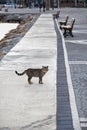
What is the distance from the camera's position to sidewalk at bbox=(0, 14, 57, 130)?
799 cm

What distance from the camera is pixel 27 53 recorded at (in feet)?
54.6

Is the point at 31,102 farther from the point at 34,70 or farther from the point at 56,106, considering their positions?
the point at 34,70

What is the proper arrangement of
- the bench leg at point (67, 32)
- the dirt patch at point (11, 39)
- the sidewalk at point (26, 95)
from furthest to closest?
the bench leg at point (67, 32), the dirt patch at point (11, 39), the sidewalk at point (26, 95)

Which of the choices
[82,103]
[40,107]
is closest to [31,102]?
[40,107]

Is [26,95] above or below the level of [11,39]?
above

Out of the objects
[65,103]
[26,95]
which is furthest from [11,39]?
[65,103]

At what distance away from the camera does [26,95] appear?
391 inches

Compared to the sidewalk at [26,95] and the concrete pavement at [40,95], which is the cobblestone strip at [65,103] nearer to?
the concrete pavement at [40,95]

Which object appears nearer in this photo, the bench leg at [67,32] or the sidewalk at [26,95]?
the sidewalk at [26,95]

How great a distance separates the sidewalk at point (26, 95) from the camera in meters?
7.99

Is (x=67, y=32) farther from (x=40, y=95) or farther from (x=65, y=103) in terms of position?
(x=65, y=103)

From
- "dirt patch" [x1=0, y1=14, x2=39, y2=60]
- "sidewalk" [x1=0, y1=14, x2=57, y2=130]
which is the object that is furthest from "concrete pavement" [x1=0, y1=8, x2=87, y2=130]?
"dirt patch" [x1=0, y1=14, x2=39, y2=60]

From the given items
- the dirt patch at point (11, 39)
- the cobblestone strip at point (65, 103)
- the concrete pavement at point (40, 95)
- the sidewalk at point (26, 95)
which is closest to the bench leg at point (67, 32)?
the dirt patch at point (11, 39)

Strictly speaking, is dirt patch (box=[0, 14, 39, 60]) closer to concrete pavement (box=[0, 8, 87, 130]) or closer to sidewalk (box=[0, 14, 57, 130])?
sidewalk (box=[0, 14, 57, 130])
